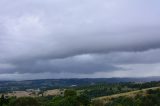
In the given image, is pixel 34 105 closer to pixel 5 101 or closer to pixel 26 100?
pixel 26 100

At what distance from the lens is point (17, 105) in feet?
538

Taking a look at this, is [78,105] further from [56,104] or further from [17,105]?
[17,105]

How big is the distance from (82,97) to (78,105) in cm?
896

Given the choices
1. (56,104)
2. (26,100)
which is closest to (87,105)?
(56,104)

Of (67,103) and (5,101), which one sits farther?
(5,101)

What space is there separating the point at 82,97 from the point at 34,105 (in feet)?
77.2

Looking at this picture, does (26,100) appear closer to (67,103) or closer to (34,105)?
(34,105)

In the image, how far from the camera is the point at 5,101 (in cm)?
17888

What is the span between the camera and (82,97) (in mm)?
Answer: 179750

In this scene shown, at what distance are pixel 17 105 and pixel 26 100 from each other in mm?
6189

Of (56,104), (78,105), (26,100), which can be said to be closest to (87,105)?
(78,105)

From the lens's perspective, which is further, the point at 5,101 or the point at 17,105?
the point at 5,101

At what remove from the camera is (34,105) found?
558ft

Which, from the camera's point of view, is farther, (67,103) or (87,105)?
(87,105)
